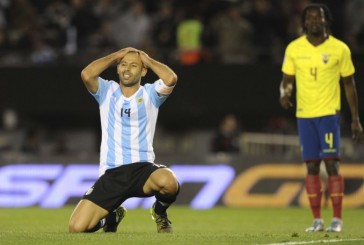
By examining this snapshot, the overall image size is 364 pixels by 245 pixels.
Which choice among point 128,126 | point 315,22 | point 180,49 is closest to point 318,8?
point 315,22

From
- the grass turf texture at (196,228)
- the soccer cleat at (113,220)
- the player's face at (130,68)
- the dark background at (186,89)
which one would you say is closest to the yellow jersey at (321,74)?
the grass turf texture at (196,228)

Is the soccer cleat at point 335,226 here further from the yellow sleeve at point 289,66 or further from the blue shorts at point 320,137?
the yellow sleeve at point 289,66

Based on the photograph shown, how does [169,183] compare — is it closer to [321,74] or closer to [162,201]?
[162,201]

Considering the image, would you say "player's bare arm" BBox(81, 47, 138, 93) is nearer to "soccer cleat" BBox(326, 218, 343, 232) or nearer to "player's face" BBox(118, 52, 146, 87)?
"player's face" BBox(118, 52, 146, 87)

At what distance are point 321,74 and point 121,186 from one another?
259cm

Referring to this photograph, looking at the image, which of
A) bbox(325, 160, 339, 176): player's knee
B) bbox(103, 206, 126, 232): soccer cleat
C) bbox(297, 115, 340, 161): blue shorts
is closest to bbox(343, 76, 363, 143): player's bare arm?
bbox(297, 115, 340, 161): blue shorts

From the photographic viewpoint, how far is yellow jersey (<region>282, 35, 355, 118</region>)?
11.1 m

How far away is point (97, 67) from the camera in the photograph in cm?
1005

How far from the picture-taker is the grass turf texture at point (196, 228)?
349 inches

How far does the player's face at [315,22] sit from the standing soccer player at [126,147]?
1.79 m

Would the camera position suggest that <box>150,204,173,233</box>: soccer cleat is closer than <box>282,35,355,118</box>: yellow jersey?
Yes

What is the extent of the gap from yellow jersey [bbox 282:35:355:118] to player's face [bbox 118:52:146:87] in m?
2.00

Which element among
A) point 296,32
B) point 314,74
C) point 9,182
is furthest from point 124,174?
point 296,32

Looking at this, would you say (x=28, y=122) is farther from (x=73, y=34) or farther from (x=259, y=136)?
(x=259, y=136)
